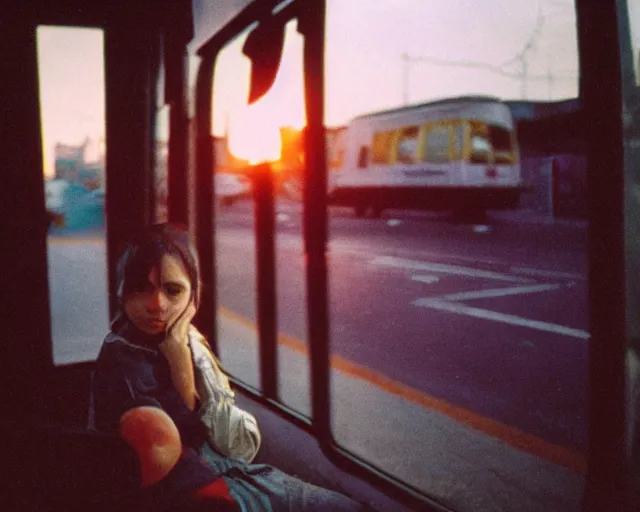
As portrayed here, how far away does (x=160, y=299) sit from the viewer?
175 cm

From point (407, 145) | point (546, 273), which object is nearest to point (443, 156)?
point (407, 145)

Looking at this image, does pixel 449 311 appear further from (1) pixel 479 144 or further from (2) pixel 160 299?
(1) pixel 479 144

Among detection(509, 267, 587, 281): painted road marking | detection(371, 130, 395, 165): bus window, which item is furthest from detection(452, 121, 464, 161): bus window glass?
detection(509, 267, 587, 281): painted road marking

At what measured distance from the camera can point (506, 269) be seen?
9094mm

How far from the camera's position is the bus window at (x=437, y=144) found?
49.2ft

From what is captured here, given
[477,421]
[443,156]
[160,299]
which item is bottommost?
[477,421]

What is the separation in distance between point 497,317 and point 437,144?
958 cm

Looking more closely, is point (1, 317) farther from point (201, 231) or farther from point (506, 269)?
point (506, 269)

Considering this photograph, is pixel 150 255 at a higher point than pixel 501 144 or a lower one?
lower

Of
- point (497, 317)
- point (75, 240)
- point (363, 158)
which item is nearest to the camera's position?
point (497, 317)

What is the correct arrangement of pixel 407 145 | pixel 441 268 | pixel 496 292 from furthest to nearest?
1. pixel 407 145
2. pixel 441 268
3. pixel 496 292

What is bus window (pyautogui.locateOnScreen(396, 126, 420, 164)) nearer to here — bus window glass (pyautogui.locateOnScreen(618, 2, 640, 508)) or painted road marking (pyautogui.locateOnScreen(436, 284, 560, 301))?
painted road marking (pyautogui.locateOnScreen(436, 284, 560, 301))

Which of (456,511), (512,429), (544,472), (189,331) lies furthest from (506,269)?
(189,331)

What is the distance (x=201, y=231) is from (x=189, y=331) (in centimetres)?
214
